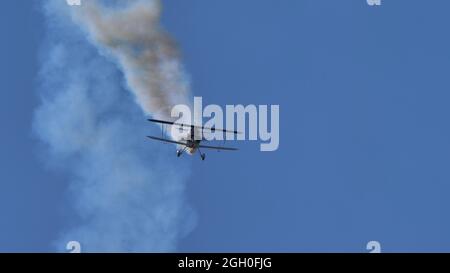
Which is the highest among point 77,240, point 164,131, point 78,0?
point 78,0

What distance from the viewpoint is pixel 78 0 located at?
109250mm
